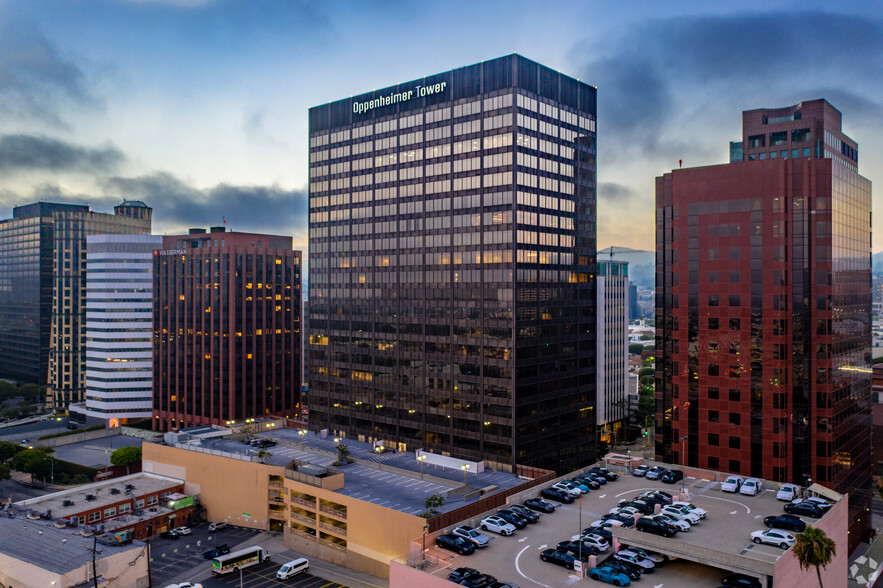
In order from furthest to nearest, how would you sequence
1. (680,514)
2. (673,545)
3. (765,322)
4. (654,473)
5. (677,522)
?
1. (765,322)
2. (654,473)
3. (680,514)
4. (677,522)
5. (673,545)

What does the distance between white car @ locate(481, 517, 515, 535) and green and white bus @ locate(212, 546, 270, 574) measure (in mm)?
43794

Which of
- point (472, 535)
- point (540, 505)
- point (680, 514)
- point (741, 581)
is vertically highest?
point (680, 514)

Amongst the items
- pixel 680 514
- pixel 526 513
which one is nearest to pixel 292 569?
pixel 526 513

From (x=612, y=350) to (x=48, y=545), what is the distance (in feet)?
459

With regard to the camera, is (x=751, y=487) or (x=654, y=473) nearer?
(x=751, y=487)

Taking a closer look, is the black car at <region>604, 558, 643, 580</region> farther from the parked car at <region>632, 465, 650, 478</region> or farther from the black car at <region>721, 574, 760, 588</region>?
the parked car at <region>632, 465, 650, 478</region>

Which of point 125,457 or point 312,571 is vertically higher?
point 125,457

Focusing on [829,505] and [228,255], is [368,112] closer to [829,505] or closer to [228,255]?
[228,255]

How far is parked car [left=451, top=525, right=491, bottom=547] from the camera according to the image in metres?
68.3

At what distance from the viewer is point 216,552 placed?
347 feet

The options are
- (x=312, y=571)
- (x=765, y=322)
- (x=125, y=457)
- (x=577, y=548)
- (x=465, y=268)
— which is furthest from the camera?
(x=125, y=457)

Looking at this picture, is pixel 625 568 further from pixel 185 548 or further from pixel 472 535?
pixel 185 548

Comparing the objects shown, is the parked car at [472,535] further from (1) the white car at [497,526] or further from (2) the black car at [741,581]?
(2) the black car at [741,581]

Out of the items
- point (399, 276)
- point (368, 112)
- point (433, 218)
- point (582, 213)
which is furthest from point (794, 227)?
point (368, 112)
